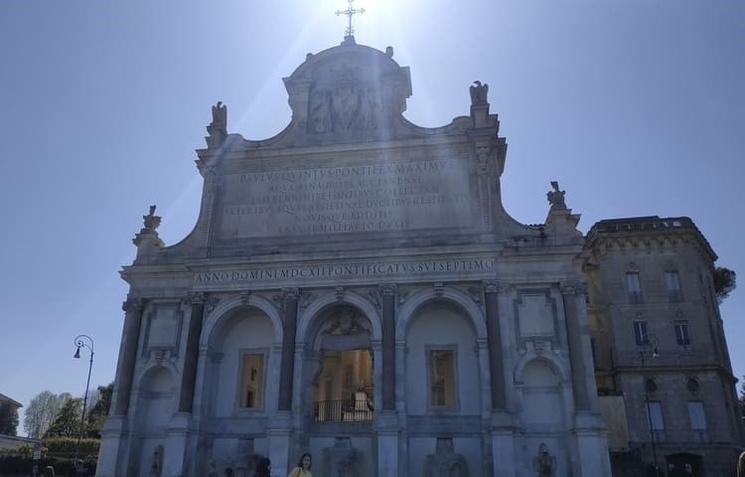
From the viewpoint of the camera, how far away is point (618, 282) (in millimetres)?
42000

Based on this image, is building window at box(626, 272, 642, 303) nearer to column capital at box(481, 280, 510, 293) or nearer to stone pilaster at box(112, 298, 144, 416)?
column capital at box(481, 280, 510, 293)

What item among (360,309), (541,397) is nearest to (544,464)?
(541,397)

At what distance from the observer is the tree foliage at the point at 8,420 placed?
9056cm

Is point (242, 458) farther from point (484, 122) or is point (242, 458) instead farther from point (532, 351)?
→ point (484, 122)

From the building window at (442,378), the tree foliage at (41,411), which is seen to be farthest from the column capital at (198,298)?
the tree foliage at (41,411)

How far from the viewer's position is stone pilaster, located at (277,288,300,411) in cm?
2353

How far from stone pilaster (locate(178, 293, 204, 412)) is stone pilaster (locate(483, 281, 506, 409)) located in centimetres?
1210

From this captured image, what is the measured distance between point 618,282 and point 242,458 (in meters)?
29.6

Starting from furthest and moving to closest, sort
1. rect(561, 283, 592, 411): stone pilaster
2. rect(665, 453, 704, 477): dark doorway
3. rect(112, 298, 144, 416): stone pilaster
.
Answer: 1. rect(665, 453, 704, 477): dark doorway
2. rect(112, 298, 144, 416): stone pilaster
3. rect(561, 283, 592, 411): stone pilaster

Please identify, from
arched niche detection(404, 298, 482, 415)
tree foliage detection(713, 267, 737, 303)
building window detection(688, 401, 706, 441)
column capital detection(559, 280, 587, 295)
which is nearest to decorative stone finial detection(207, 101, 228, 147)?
arched niche detection(404, 298, 482, 415)

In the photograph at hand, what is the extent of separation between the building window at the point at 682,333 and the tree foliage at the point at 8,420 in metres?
91.6

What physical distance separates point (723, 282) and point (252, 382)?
4464 cm

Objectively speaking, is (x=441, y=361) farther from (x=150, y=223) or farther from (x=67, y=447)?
(x=67, y=447)

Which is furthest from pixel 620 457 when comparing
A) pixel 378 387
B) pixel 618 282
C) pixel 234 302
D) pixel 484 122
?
pixel 234 302
